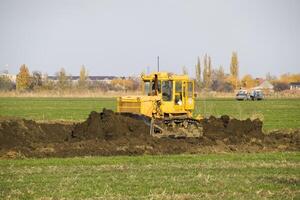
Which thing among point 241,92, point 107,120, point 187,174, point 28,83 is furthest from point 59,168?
point 28,83

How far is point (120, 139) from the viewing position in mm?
24094

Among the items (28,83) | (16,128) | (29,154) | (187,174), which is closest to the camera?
(187,174)

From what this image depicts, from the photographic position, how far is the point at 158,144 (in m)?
23.4

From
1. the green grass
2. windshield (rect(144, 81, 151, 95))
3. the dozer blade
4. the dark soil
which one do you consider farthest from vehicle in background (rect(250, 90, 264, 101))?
the green grass

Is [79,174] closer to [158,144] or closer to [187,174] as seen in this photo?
[187,174]

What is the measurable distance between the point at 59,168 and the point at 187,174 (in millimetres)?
3855

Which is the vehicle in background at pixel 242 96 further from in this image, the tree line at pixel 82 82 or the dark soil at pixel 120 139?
the dark soil at pixel 120 139

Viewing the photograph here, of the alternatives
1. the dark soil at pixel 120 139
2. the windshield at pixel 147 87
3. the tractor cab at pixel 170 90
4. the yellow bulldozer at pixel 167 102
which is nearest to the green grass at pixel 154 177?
the dark soil at pixel 120 139

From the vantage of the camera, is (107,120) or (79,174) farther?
(107,120)

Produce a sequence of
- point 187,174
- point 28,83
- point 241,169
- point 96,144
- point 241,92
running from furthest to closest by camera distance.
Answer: point 28,83 < point 241,92 < point 96,144 < point 241,169 < point 187,174

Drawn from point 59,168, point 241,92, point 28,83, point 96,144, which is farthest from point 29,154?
point 28,83

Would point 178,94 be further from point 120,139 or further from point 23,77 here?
point 23,77

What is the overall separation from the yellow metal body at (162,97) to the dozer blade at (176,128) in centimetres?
76

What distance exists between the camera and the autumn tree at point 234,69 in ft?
499
